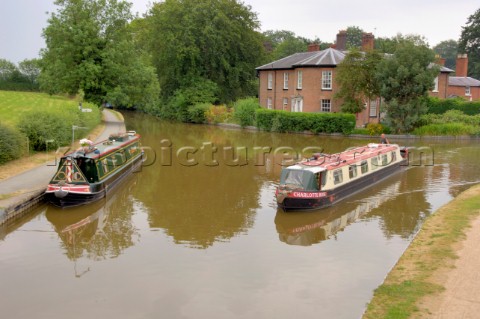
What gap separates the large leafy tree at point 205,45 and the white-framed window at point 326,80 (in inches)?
578

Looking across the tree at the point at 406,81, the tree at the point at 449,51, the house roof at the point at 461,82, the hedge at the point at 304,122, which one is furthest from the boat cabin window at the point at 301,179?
the tree at the point at 449,51

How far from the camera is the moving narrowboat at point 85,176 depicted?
16.9 metres

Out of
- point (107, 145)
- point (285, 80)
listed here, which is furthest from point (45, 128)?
point (285, 80)

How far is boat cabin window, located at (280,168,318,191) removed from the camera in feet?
55.2

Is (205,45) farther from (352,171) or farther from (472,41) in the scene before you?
(472,41)

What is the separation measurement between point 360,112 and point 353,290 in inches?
1194

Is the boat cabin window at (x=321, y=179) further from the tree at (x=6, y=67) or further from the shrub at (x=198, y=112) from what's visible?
the tree at (x=6, y=67)

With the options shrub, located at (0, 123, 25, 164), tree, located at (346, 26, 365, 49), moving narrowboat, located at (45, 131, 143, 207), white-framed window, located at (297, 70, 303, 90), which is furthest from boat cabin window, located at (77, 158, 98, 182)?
tree, located at (346, 26, 365, 49)

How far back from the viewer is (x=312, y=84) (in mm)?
41219

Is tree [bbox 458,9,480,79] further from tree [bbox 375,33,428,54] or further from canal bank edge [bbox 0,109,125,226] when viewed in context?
canal bank edge [bbox 0,109,125,226]

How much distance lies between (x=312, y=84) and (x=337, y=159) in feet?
76.0

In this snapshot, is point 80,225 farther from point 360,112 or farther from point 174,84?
point 174,84

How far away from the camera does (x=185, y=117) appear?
53.9 meters

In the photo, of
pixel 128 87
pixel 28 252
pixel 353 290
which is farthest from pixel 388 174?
pixel 128 87
